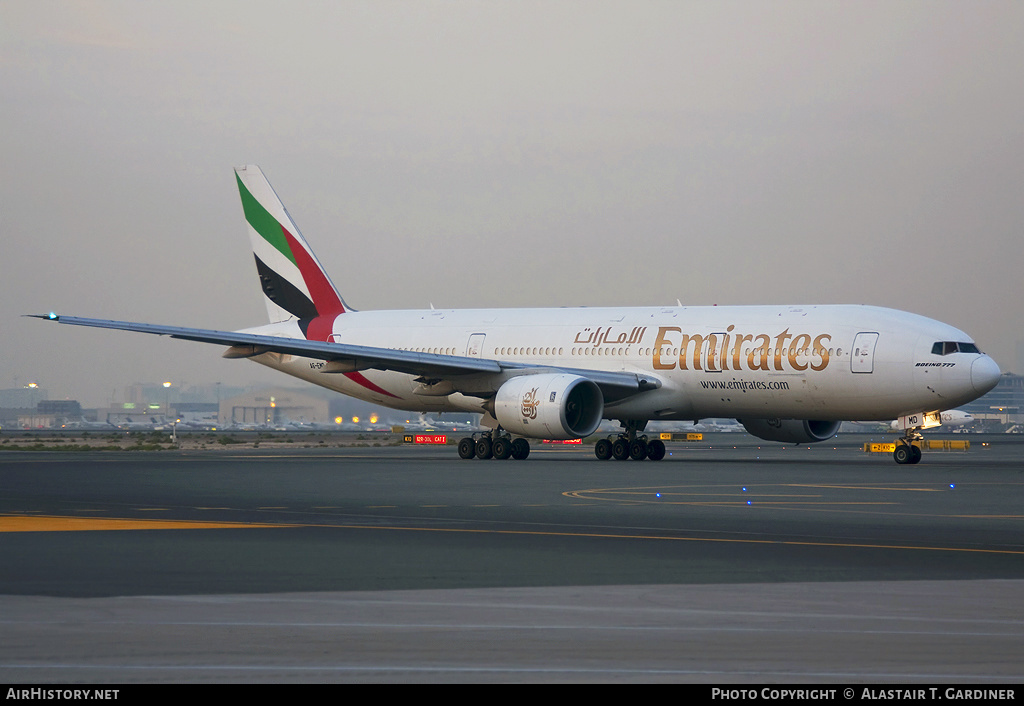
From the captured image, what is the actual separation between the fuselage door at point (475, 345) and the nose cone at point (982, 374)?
15124 millimetres

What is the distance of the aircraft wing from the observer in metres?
36.7

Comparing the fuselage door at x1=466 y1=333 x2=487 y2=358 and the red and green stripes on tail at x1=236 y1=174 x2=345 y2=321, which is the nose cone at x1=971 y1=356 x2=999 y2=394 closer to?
the fuselage door at x1=466 y1=333 x2=487 y2=358

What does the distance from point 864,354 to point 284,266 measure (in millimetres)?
21435

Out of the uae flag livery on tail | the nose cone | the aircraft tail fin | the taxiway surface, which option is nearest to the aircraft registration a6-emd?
the nose cone

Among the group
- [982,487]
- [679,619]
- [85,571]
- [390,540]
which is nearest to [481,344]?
[982,487]

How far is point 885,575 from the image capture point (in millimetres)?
11398

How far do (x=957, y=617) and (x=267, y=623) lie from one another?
180 inches

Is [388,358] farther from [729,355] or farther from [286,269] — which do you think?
[286,269]

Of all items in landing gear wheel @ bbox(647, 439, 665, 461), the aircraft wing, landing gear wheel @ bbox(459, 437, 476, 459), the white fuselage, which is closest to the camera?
the white fuselage

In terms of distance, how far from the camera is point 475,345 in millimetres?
41812

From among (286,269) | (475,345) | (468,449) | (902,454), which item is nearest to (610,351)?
(468,449)

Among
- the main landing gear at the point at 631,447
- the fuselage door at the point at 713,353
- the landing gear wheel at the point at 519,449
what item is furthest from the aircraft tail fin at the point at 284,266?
the fuselage door at the point at 713,353

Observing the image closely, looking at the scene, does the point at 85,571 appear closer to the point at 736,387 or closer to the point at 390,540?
the point at 390,540

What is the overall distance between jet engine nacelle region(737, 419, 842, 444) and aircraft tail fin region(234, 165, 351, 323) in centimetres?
1558
